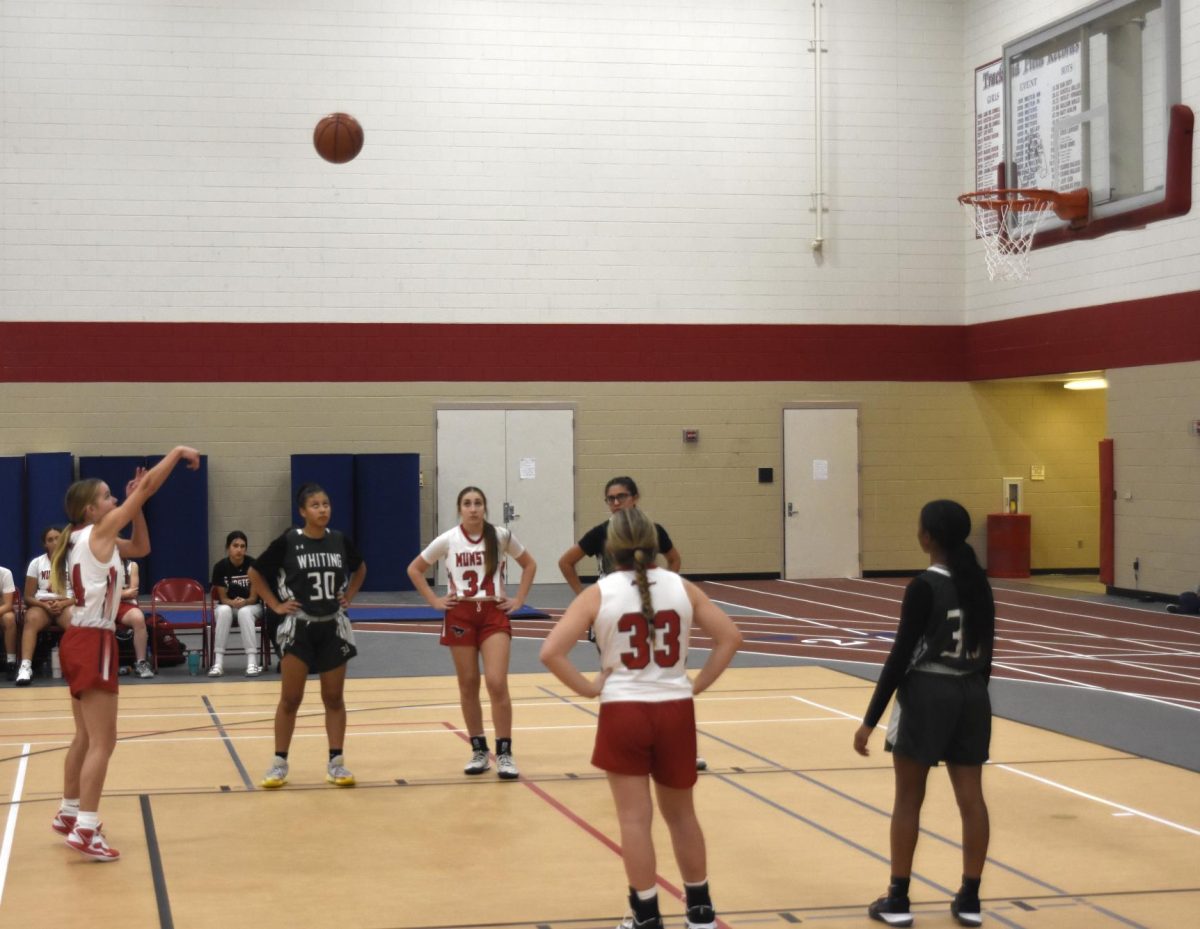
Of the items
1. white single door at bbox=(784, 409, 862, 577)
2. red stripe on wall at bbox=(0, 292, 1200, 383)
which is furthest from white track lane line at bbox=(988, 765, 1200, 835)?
white single door at bbox=(784, 409, 862, 577)

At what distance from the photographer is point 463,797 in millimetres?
8125

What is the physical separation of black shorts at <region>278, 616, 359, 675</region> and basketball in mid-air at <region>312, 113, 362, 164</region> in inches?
370

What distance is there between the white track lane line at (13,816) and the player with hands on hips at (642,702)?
9.20 ft

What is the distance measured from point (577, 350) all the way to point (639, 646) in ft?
54.9

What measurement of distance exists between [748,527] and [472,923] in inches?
669

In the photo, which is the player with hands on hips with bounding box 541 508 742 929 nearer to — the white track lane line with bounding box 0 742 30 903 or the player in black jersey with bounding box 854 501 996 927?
the player in black jersey with bounding box 854 501 996 927

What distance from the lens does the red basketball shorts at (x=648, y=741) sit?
17.1ft

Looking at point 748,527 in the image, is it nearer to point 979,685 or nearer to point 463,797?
point 463,797

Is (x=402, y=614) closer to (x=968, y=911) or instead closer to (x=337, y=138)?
(x=337, y=138)

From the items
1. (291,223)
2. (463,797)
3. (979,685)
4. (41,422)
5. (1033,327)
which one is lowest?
(463,797)

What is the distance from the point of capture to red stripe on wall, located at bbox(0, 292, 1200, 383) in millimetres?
20312

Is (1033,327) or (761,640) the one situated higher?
(1033,327)

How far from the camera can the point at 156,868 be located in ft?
21.7

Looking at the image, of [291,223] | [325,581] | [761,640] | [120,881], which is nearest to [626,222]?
[291,223]
